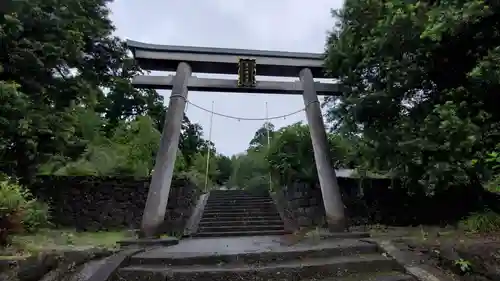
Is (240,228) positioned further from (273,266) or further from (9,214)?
(9,214)

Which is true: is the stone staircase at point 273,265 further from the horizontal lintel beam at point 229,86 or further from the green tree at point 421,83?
the horizontal lintel beam at point 229,86

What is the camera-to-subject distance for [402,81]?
5.78m

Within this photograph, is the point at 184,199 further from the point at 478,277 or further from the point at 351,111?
the point at 478,277

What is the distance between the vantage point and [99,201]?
8773mm

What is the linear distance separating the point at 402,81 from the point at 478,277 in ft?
10.4

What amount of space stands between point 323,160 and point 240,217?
2.92 metres

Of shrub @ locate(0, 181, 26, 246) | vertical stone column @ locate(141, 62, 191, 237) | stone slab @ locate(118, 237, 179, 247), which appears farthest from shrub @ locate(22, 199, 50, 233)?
vertical stone column @ locate(141, 62, 191, 237)

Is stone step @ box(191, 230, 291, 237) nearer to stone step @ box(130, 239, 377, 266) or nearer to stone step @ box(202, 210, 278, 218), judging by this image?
stone step @ box(202, 210, 278, 218)

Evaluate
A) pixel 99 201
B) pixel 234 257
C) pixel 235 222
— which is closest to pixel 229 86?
pixel 235 222

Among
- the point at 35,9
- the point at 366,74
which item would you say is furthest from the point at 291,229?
the point at 35,9

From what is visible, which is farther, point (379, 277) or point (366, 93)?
point (366, 93)

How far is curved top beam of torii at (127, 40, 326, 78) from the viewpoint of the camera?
785 cm

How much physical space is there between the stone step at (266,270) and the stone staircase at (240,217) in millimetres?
3727

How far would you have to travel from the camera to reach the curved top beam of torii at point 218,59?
7.85 metres
